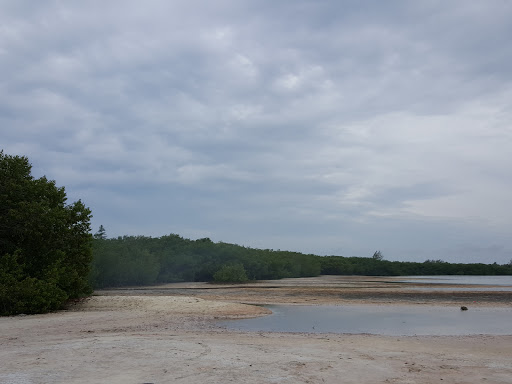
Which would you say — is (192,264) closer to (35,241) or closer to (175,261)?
(175,261)

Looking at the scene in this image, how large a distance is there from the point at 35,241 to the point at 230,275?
49931 mm

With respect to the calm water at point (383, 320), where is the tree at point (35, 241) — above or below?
above

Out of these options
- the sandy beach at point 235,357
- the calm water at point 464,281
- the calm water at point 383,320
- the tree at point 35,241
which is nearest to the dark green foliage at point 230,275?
the calm water at point 464,281

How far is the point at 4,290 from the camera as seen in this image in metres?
21.5

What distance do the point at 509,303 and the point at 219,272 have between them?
1781 inches

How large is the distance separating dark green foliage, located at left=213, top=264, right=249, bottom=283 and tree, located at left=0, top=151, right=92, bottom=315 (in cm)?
4594

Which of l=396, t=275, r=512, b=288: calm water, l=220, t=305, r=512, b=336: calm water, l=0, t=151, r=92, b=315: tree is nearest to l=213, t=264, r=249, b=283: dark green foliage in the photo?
l=396, t=275, r=512, b=288: calm water

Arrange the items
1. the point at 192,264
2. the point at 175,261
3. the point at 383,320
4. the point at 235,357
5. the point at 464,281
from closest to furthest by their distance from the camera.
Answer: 1. the point at 235,357
2. the point at 383,320
3. the point at 175,261
4. the point at 192,264
5. the point at 464,281

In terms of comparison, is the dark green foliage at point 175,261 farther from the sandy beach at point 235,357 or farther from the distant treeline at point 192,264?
the sandy beach at point 235,357

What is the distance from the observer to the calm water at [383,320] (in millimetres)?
20312

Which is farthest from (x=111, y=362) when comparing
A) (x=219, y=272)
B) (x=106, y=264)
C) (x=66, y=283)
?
(x=219, y=272)

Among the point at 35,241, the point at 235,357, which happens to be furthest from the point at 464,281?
the point at 235,357

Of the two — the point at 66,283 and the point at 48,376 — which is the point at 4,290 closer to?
the point at 66,283

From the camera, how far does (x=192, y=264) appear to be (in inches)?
3081
